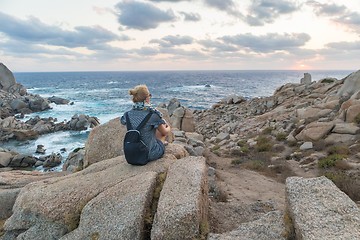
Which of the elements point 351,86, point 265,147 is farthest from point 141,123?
point 351,86

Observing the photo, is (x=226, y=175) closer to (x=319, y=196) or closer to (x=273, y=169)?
(x=273, y=169)

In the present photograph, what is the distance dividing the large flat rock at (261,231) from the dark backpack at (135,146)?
2749 mm

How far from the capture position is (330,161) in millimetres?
10844

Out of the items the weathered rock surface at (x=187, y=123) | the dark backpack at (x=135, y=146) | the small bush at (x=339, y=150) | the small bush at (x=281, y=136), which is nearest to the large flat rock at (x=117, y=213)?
the dark backpack at (x=135, y=146)

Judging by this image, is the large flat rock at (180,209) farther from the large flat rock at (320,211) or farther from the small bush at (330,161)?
the small bush at (330,161)

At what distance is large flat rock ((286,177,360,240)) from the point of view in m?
3.25

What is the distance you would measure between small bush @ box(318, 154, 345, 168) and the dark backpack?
931 centimetres

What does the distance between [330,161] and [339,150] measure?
4.43 feet

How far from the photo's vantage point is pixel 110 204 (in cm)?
474

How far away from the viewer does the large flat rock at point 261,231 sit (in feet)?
12.9

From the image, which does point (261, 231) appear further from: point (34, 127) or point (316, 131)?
point (34, 127)

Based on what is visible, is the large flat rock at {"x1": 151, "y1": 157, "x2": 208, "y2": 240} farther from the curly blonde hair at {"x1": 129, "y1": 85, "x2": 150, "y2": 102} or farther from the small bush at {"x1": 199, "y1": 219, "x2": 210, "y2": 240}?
the curly blonde hair at {"x1": 129, "y1": 85, "x2": 150, "y2": 102}

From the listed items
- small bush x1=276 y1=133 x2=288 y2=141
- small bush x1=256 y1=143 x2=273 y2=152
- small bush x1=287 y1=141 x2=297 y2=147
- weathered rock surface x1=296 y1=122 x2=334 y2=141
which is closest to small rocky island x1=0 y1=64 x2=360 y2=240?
weathered rock surface x1=296 y1=122 x2=334 y2=141

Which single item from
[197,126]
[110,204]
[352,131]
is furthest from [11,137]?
[352,131]
